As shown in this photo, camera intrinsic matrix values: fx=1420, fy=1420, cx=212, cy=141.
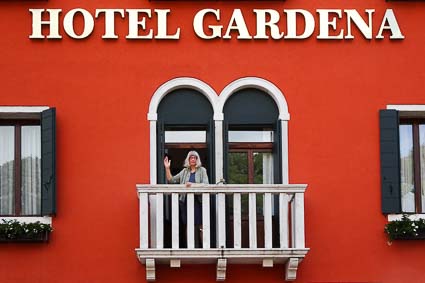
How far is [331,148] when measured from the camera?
2191 cm

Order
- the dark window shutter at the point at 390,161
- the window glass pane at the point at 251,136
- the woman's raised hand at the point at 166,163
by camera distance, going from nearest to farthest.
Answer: the woman's raised hand at the point at 166,163
the dark window shutter at the point at 390,161
the window glass pane at the point at 251,136

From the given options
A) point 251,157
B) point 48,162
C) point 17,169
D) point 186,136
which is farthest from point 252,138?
point 17,169

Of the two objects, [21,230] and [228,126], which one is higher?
[228,126]

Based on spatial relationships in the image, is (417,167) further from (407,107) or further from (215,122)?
(215,122)

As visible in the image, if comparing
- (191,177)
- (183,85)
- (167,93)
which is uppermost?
(183,85)

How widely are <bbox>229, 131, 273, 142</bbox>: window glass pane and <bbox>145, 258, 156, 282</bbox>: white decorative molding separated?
247cm

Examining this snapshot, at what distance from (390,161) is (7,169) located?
19.4 feet

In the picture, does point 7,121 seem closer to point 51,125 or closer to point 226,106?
point 51,125

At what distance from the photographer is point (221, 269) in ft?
69.1

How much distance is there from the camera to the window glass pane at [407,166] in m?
22.2

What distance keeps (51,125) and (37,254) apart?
1.96 m

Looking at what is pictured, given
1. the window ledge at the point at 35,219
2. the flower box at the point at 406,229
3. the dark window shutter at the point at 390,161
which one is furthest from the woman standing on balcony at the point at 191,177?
the flower box at the point at 406,229

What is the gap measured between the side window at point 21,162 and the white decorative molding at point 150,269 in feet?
6.58

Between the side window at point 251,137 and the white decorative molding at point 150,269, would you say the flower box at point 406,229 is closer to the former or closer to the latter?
the side window at point 251,137
